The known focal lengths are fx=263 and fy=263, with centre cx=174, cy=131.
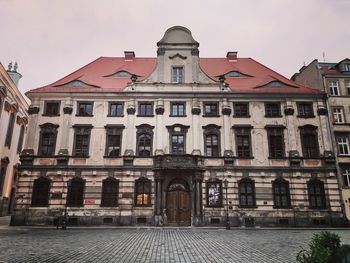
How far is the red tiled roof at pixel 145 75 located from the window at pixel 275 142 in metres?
4.19

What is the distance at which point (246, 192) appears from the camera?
24.3 m

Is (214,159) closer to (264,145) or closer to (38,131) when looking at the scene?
(264,145)

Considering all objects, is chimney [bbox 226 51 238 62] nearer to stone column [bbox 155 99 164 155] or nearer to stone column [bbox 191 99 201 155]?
stone column [bbox 191 99 201 155]

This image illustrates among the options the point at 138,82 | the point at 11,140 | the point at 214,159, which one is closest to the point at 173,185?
the point at 214,159

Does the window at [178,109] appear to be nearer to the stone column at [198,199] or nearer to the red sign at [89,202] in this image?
the stone column at [198,199]

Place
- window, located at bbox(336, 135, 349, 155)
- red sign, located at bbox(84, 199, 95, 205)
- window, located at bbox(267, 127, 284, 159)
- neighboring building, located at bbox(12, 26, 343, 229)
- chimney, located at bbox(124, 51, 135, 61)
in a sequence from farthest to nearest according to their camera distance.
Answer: chimney, located at bbox(124, 51, 135, 61) < window, located at bbox(336, 135, 349, 155) < window, located at bbox(267, 127, 284, 159) < red sign, located at bbox(84, 199, 95, 205) < neighboring building, located at bbox(12, 26, 343, 229)

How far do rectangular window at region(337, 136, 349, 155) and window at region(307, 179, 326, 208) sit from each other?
13.5ft

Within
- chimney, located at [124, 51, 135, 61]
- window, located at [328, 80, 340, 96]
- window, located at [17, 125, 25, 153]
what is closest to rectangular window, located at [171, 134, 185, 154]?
chimney, located at [124, 51, 135, 61]

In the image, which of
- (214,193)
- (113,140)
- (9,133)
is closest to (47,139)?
(113,140)

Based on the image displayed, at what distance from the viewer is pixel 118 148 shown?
2530 cm

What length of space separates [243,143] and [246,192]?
4653 mm

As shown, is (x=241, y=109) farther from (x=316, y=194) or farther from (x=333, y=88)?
(x=316, y=194)

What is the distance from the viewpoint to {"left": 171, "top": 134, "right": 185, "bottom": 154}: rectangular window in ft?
82.8

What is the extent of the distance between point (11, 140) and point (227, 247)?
103 ft
